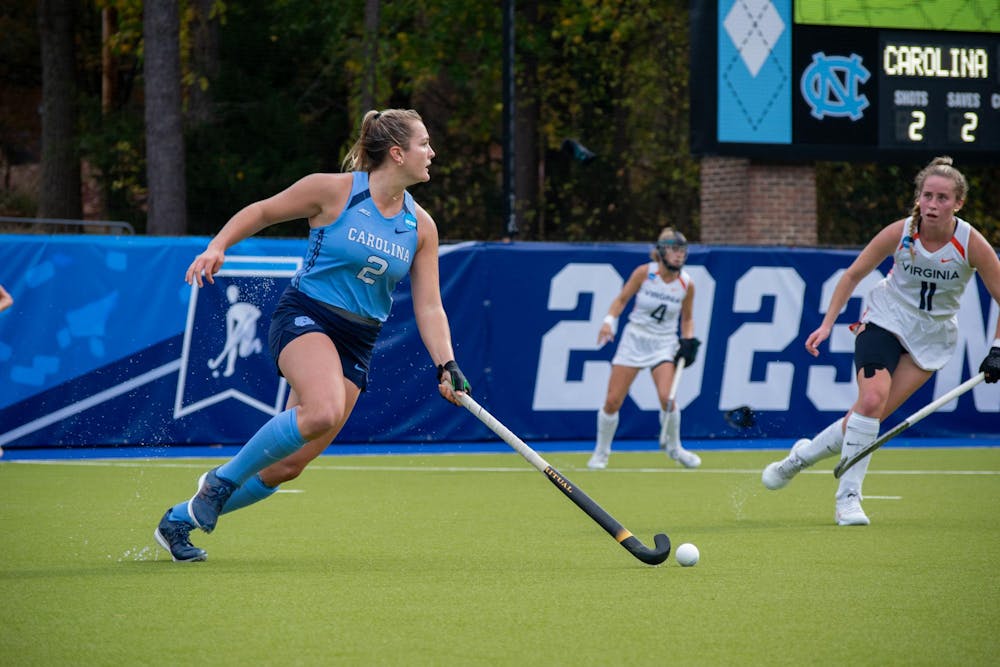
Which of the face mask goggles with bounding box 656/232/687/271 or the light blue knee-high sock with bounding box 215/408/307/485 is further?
the face mask goggles with bounding box 656/232/687/271

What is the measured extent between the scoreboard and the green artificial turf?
7.89 m

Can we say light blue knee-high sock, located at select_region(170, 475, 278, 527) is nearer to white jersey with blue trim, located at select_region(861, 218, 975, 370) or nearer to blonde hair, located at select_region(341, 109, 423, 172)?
blonde hair, located at select_region(341, 109, 423, 172)

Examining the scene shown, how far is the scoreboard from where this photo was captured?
59.1 feet

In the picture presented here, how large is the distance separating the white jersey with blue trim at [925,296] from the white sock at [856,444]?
1.49ft

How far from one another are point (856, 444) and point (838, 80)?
1043 cm

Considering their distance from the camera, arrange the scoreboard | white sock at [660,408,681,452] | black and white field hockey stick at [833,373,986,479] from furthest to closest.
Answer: the scoreboard
white sock at [660,408,681,452]
black and white field hockey stick at [833,373,986,479]

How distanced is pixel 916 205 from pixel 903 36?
10.6 meters

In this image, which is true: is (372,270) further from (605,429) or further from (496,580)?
(605,429)

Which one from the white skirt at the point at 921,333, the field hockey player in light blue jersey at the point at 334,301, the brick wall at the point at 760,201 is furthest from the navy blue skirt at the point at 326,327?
the brick wall at the point at 760,201

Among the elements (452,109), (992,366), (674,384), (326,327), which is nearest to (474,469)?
(674,384)

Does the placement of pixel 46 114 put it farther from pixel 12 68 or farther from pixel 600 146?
pixel 600 146

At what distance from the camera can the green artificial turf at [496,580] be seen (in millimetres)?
4809

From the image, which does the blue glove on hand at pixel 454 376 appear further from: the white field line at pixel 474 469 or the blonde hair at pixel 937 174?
the white field line at pixel 474 469

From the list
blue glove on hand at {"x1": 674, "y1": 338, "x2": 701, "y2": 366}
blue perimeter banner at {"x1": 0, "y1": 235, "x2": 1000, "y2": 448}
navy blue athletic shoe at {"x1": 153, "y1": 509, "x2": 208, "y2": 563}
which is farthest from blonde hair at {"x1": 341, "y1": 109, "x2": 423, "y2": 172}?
blue perimeter banner at {"x1": 0, "y1": 235, "x2": 1000, "y2": 448}
